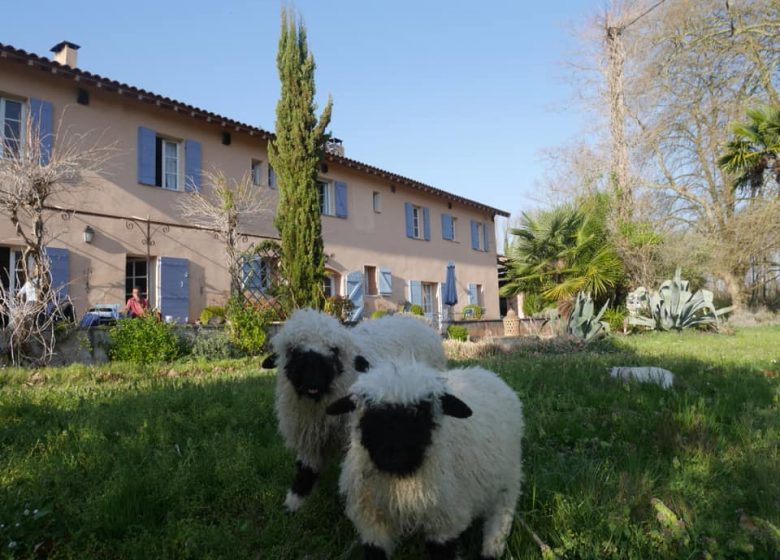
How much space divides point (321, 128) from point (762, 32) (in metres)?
18.7

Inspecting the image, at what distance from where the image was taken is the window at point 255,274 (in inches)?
589

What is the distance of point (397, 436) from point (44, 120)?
1382cm

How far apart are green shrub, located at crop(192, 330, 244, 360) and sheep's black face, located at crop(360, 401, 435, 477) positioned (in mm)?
9123

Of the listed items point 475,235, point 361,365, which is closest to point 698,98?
point 475,235

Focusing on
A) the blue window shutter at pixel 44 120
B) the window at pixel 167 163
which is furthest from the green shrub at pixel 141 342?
the window at pixel 167 163

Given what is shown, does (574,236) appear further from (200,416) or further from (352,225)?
(200,416)

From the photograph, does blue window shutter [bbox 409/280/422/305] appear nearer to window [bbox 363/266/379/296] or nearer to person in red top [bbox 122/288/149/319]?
window [bbox 363/266/379/296]

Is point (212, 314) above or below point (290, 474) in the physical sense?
above

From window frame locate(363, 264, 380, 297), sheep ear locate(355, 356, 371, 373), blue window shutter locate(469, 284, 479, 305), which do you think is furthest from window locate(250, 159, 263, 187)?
sheep ear locate(355, 356, 371, 373)

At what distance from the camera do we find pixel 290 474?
3646mm

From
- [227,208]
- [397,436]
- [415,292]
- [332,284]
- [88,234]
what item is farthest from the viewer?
[415,292]

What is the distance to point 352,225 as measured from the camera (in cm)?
2084

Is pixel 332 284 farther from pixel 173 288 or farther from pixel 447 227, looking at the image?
pixel 447 227

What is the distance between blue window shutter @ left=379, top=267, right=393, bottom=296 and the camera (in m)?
21.5
